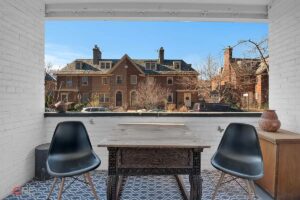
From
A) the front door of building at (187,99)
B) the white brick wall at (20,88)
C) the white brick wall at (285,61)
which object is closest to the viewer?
the white brick wall at (20,88)

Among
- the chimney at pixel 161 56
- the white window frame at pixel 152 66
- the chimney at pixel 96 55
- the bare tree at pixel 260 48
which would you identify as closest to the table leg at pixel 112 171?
the bare tree at pixel 260 48

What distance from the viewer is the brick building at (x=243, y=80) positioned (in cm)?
1202

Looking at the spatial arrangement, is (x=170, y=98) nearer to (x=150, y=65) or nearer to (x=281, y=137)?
(x=150, y=65)

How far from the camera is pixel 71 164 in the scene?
2.32m

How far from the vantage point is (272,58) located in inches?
132

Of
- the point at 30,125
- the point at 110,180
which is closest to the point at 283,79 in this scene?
the point at 110,180

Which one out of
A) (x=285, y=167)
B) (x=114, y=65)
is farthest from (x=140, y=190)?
(x=114, y=65)

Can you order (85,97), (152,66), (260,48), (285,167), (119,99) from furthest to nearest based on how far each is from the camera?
(85,97) < (119,99) < (152,66) < (260,48) < (285,167)

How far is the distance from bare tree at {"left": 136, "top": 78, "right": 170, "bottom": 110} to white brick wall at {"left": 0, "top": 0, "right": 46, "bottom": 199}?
12.2m

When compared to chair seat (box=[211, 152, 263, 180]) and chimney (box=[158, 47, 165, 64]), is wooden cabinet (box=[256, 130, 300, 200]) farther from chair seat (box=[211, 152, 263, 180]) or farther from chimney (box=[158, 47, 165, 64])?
chimney (box=[158, 47, 165, 64])

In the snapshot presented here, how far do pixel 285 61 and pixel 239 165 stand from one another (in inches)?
65.9

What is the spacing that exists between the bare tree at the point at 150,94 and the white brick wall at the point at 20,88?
1222 centimetres

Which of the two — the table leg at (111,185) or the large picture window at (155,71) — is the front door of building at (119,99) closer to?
the large picture window at (155,71)

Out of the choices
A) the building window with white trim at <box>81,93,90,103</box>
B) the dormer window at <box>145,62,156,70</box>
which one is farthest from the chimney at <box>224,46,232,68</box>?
the building window with white trim at <box>81,93,90,103</box>
